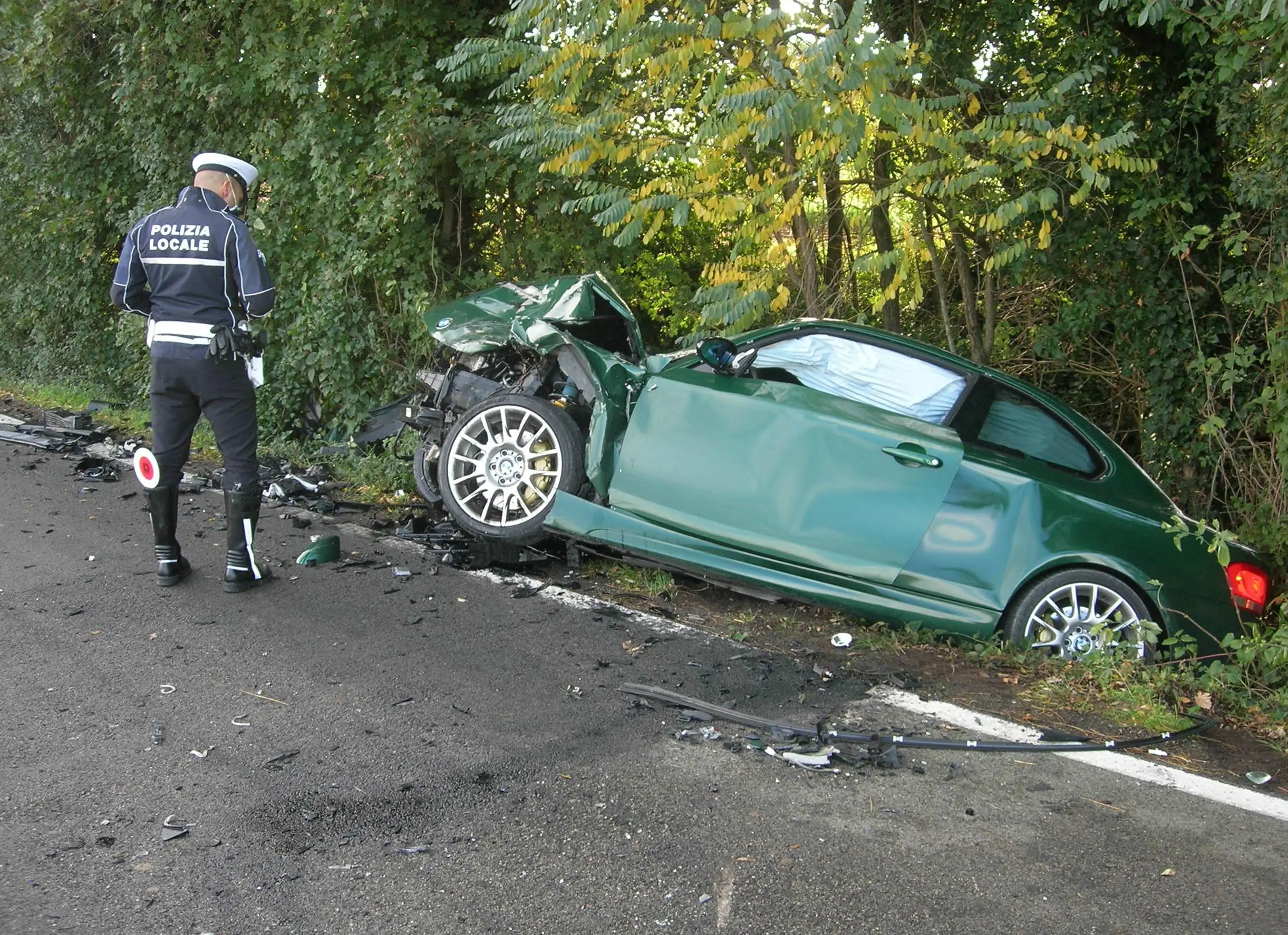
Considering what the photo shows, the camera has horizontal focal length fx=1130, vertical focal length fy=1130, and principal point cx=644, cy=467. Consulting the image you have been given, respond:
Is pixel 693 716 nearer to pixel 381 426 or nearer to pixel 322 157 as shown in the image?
pixel 381 426

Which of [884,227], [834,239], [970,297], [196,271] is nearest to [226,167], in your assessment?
[196,271]

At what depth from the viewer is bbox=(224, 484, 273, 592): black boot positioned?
5.85 m

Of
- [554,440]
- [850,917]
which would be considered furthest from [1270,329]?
[850,917]

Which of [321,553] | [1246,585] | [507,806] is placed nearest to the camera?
[507,806]

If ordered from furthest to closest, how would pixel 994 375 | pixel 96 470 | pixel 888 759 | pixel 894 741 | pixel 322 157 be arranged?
pixel 322 157
pixel 96 470
pixel 994 375
pixel 894 741
pixel 888 759

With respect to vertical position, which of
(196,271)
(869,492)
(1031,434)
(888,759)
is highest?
(196,271)

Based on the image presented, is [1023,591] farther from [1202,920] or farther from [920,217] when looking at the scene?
[920,217]

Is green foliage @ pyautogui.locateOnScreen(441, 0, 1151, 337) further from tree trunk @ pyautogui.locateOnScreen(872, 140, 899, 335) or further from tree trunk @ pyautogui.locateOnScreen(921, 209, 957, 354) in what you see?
tree trunk @ pyautogui.locateOnScreen(921, 209, 957, 354)

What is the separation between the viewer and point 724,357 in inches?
227

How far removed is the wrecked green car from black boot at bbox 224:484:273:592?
1244 mm

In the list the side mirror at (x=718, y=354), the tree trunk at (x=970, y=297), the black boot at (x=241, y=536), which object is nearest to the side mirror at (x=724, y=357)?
the side mirror at (x=718, y=354)

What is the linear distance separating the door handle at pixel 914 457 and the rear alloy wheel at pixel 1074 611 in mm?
729

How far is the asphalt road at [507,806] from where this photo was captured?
124 inches

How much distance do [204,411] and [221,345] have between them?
16.3 inches
